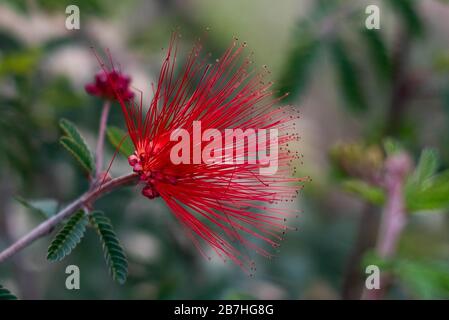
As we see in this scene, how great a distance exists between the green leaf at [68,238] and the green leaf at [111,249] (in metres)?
0.03

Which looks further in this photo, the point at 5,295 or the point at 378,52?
the point at 378,52

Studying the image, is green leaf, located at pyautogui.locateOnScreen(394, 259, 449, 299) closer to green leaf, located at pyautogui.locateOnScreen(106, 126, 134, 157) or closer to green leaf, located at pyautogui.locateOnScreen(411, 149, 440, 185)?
green leaf, located at pyautogui.locateOnScreen(411, 149, 440, 185)

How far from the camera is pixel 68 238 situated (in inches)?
48.9

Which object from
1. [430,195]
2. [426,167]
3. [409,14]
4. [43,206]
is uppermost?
[409,14]

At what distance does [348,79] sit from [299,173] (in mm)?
436

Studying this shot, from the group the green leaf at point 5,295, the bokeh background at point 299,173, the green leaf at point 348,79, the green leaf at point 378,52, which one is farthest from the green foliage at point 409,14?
the green leaf at point 5,295

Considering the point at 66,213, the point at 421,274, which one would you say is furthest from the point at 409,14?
the point at 66,213

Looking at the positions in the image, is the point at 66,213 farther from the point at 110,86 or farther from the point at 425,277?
the point at 425,277

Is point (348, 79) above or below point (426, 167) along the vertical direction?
above

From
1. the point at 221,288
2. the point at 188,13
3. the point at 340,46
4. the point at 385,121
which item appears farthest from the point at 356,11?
the point at 188,13

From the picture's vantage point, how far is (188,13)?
4797 mm

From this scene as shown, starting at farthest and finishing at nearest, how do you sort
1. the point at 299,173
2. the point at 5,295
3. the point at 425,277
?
the point at 299,173 < the point at 425,277 < the point at 5,295
